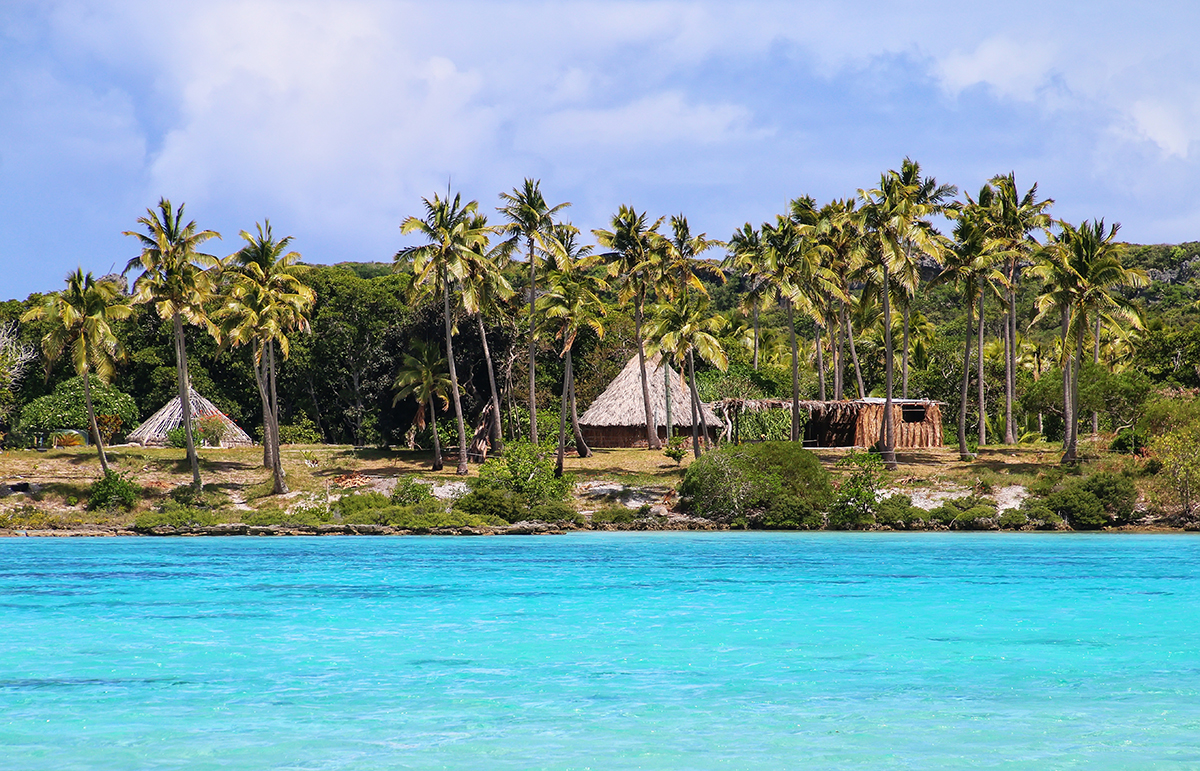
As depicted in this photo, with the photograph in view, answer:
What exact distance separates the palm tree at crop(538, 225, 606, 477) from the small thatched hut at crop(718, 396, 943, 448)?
8215 mm

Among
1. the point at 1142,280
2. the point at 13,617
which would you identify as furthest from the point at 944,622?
the point at 1142,280

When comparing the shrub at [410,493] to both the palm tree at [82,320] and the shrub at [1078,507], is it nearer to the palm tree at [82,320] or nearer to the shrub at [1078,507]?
the palm tree at [82,320]

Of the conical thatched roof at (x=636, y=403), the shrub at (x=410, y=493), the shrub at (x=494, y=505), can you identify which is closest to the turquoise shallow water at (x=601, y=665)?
the shrub at (x=494, y=505)

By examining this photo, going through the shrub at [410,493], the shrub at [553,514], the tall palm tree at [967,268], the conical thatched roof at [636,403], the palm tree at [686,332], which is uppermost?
the tall palm tree at [967,268]

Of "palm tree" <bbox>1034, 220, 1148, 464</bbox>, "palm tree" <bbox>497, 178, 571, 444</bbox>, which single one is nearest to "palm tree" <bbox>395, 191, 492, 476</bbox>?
"palm tree" <bbox>497, 178, 571, 444</bbox>

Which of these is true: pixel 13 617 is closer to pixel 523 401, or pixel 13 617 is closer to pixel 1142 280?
pixel 523 401

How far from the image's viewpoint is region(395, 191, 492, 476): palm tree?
46031mm

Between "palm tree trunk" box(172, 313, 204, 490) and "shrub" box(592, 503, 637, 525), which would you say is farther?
"palm tree trunk" box(172, 313, 204, 490)

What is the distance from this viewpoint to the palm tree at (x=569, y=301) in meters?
47.4

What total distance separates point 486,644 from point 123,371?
172 feet

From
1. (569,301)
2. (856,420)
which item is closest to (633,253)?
(569,301)

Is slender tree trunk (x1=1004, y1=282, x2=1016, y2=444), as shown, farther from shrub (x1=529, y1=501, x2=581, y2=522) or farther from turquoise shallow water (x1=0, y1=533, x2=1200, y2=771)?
turquoise shallow water (x1=0, y1=533, x2=1200, y2=771)

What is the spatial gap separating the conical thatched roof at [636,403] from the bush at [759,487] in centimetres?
1159

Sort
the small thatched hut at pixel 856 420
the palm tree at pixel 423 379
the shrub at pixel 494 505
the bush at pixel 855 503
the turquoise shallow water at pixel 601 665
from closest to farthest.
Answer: the turquoise shallow water at pixel 601 665 < the bush at pixel 855 503 < the shrub at pixel 494 505 < the palm tree at pixel 423 379 < the small thatched hut at pixel 856 420
